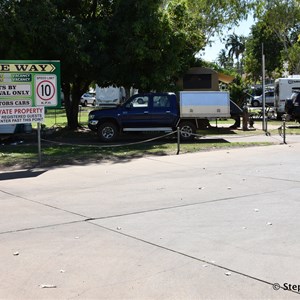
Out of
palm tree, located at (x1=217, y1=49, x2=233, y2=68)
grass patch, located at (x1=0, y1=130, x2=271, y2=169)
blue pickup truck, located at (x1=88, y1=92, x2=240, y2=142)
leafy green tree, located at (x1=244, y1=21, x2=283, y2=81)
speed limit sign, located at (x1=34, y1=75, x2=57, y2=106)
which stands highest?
palm tree, located at (x1=217, y1=49, x2=233, y2=68)

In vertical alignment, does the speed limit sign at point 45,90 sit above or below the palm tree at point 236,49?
below

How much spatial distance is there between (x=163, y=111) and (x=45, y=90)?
6755 mm

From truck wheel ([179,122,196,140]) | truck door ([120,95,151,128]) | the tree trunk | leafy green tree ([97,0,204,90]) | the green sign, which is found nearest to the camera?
the green sign

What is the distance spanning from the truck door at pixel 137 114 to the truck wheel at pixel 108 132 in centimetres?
46

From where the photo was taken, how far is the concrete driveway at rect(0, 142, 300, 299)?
460 centimetres

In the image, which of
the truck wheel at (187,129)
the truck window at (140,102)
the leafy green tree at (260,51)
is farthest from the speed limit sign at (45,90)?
the leafy green tree at (260,51)

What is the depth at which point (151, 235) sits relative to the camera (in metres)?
6.34

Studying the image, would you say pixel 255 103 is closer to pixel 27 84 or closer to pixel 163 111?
pixel 163 111

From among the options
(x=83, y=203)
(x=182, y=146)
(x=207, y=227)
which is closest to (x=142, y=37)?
(x=182, y=146)

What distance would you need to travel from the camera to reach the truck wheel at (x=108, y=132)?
19391mm

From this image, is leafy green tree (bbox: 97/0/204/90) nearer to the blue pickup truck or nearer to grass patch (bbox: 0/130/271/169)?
the blue pickup truck

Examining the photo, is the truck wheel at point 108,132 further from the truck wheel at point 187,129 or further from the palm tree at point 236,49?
the palm tree at point 236,49

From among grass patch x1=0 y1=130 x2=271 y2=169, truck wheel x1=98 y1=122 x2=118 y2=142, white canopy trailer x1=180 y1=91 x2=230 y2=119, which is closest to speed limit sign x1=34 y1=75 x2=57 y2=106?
grass patch x1=0 y1=130 x2=271 y2=169

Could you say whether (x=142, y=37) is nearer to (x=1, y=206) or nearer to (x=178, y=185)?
(x=178, y=185)
